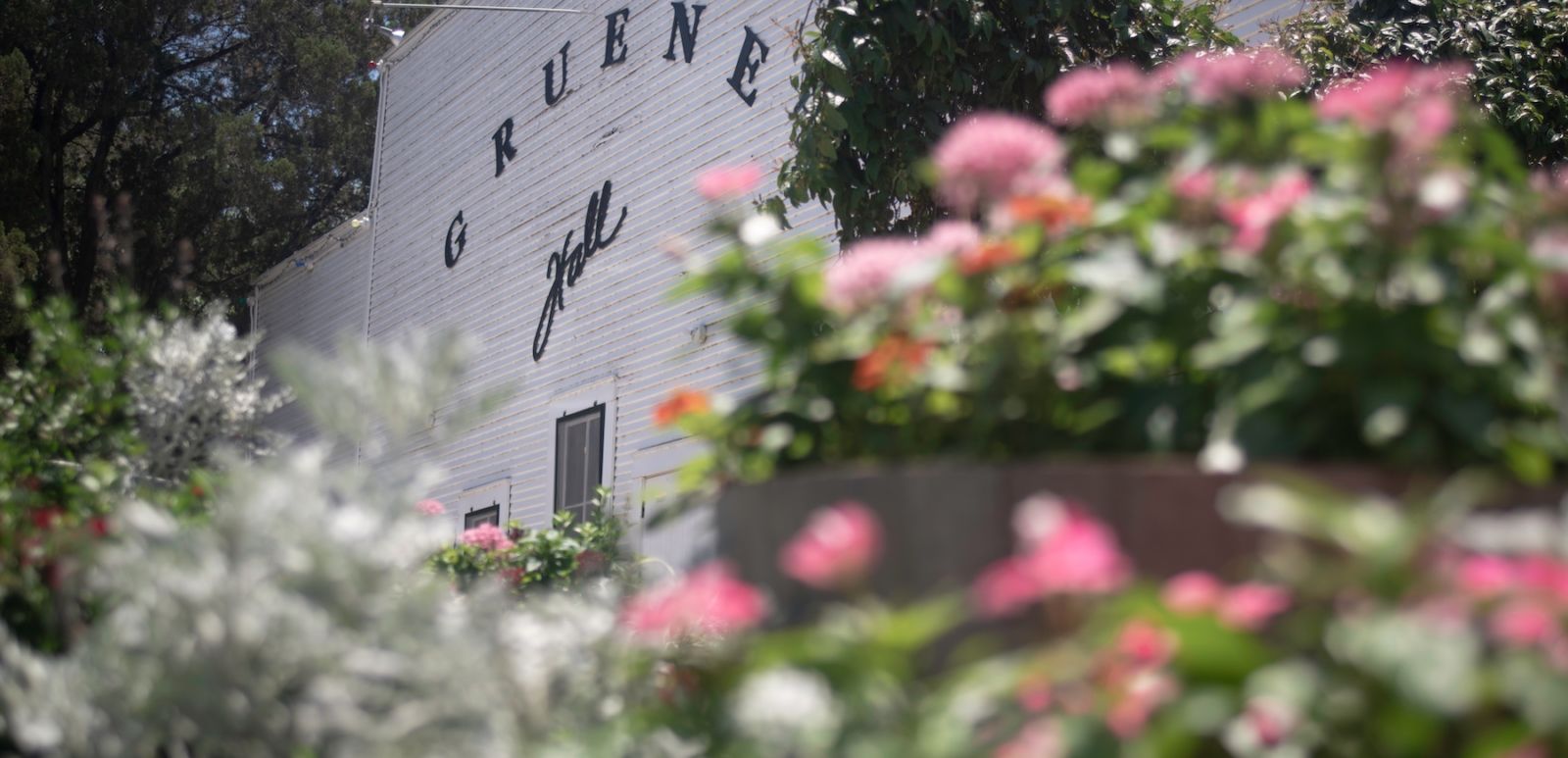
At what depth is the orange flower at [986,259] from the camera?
1.97 metres

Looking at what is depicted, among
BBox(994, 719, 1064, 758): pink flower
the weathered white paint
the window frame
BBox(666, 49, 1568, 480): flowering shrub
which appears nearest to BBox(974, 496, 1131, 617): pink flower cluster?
BBox(994, 719, 1064, 758): pink flower

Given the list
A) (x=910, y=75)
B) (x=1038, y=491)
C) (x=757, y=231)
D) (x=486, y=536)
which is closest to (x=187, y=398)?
(x=757, y=231)

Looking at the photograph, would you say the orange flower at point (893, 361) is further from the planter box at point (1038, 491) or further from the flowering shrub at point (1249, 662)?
the flowering shrub at point (1249, 662)

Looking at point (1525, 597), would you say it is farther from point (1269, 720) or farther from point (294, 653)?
point (294, 653)

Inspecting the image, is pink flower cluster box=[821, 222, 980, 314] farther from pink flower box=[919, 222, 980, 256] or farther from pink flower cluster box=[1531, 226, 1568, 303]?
pink flower cluster box=[1531, 226, 1568, 303]

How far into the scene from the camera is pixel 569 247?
1360cm

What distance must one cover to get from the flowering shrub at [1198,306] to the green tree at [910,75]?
4.90 metres

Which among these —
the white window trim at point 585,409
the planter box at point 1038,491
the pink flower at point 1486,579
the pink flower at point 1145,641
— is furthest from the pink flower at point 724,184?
the white window trim at point 585,409

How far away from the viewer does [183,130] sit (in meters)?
23.4

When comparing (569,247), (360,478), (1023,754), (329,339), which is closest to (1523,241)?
(1023,754)

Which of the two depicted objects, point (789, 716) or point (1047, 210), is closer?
point (789, 716)

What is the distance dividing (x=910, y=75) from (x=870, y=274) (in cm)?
552

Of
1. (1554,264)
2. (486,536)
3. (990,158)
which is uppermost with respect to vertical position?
(486,536)

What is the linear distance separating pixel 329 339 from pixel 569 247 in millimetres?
6243
